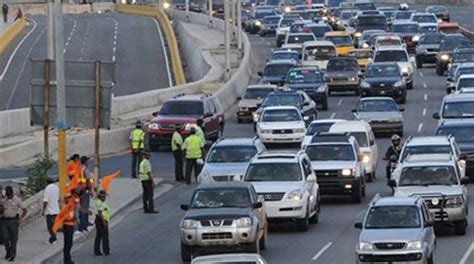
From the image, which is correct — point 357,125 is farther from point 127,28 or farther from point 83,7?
point 83,7

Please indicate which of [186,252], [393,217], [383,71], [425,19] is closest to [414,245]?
[393,217]

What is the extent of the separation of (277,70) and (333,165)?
99.1 ft

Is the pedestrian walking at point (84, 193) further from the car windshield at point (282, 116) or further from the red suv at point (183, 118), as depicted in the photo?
the car windshield at point (282, 116)

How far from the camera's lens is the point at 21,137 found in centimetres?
5094

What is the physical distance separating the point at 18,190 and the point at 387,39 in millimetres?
41198

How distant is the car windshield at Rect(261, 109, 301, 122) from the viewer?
166 feet

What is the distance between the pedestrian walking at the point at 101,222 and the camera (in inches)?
1151

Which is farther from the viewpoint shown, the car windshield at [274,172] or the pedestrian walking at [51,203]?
the car windshield at [274,172]

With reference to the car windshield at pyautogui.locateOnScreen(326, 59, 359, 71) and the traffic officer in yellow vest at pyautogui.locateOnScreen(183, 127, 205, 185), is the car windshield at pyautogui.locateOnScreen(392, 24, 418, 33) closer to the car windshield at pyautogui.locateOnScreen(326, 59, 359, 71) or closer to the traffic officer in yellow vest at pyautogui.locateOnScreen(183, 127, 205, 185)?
the car windshield at pyautogui.locateOnScreen(326, 59, 359, 71)

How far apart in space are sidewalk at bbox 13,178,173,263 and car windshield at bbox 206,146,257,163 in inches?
85.7

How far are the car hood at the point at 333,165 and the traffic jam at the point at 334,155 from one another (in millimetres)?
38

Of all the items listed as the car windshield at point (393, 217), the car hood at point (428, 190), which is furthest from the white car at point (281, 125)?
the car windshield at point (393, 217)

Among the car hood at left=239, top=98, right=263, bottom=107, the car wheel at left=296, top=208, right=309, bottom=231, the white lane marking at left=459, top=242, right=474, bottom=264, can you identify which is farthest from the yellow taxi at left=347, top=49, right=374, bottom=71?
the white lane marking at left=459, top=242, right=474, bottom=264

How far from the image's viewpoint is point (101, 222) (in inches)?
1151
